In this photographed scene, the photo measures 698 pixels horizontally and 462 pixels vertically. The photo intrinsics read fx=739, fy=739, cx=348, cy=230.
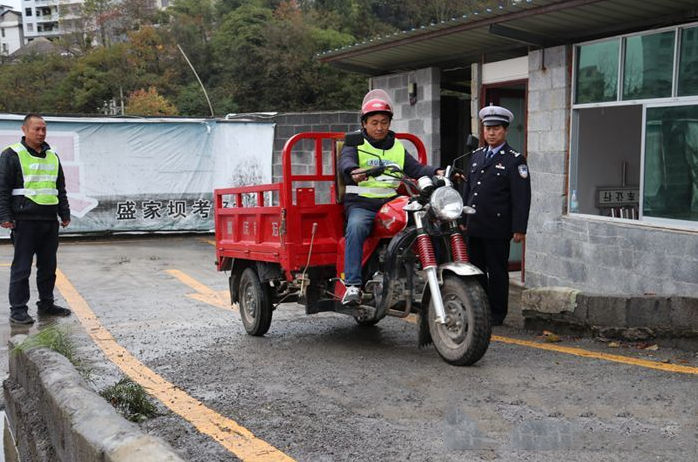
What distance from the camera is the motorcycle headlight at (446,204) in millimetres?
5340

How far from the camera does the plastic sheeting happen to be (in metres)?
14.8

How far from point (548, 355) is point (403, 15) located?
222ft

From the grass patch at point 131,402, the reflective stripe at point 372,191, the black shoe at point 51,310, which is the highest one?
the reflective stripe at point 372,191

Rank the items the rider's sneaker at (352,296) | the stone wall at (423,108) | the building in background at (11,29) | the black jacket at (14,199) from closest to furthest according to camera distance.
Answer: the rider's sneaker at (352,296)
the black jacket at (14,199)
the stone wall at (423,108)
the building in background at (11,29)

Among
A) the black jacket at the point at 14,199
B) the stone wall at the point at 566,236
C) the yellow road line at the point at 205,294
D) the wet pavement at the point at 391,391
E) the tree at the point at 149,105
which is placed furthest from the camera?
the tree at the point at 149,105

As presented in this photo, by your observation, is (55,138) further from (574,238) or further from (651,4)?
(651,4)

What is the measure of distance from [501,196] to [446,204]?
5.37 ft

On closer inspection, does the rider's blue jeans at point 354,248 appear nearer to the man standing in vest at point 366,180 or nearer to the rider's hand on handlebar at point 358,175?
the man standing in vest at point 366,180

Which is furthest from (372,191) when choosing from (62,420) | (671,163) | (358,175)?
(671,163)

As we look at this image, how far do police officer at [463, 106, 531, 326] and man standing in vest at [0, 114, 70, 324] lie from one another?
4.46 m

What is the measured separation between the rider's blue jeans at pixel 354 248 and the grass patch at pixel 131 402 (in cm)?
177

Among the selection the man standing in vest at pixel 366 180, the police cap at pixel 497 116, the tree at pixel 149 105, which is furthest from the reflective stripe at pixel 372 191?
the tree at pixel 149 105

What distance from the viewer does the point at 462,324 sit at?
17.2 feet

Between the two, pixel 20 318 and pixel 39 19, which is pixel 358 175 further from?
pixel 39 19
